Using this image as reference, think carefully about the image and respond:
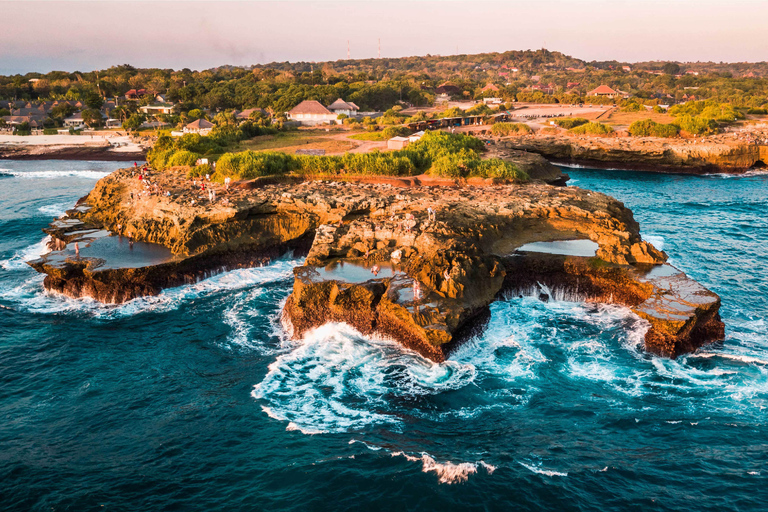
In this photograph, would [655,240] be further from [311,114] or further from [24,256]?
[311,114]

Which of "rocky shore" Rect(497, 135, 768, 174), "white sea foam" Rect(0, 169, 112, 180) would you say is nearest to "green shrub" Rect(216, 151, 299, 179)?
"white sea foam" Rect(0, 169, 112, 180)

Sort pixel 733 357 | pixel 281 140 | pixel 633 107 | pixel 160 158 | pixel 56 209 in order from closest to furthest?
pixel 733 357 → pixel 160 158 → pixel 56 209 → pixel 281 140 → pixel 633 107

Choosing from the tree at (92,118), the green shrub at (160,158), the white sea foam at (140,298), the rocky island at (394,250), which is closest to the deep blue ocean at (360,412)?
the white sea foam at (140,298)

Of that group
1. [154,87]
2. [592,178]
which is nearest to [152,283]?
[592,178]

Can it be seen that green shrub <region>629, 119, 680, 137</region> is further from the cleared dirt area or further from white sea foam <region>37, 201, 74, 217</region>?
white sea foam <region>37, 201, 74, 217</region>

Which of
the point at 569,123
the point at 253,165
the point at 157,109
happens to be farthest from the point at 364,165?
the point at 157,109

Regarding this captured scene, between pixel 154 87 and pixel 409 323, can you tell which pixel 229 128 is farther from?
pixel 154 87
